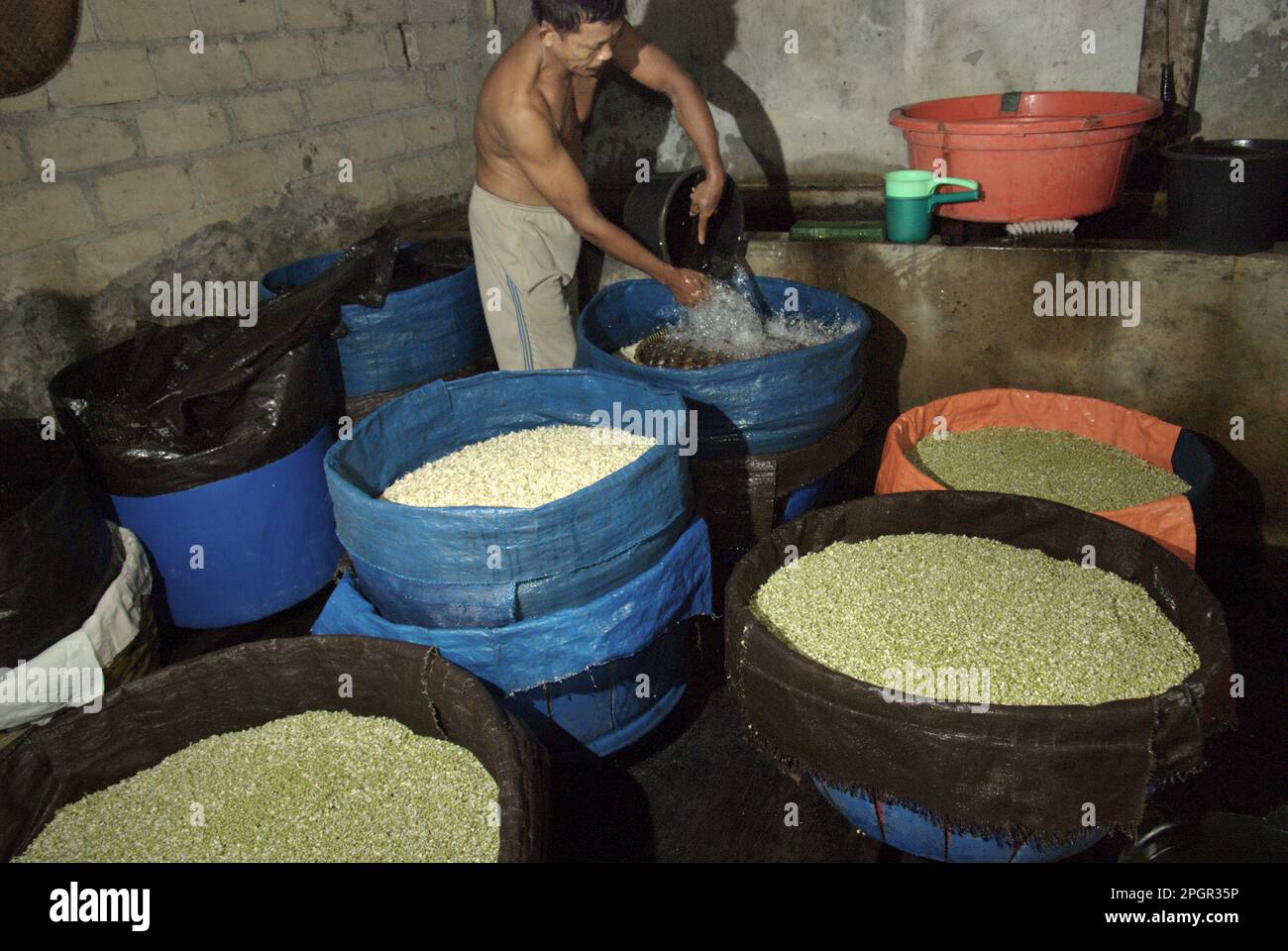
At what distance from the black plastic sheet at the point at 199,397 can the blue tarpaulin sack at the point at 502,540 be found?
2.17ft

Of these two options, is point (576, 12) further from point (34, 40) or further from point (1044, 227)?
point (1044, 227)

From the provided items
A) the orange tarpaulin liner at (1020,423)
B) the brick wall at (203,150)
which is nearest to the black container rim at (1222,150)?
the orange tarpaulin liner at (1020,423)

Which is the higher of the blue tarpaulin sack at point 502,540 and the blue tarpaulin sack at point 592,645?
the blue tarpaulin sack at point 502,540

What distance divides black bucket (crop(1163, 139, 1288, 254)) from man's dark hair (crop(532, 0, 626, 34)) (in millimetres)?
1882

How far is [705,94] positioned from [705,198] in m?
1.60

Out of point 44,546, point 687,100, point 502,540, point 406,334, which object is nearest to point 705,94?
point 687,100

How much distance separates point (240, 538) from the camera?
108 inches

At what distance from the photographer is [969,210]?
3.21m

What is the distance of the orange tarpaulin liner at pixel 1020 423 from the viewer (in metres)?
2.68

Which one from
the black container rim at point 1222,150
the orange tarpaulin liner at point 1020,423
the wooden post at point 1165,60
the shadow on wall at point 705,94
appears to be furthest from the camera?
the shadow on wall at point 705,94

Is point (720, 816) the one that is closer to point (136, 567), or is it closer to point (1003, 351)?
point (136, 567)

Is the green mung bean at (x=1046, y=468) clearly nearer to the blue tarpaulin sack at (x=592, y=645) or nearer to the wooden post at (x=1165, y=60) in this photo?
the blue tarpaulin sack at (x=592, y=645)
